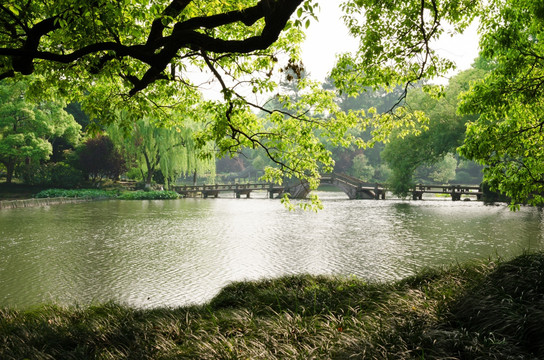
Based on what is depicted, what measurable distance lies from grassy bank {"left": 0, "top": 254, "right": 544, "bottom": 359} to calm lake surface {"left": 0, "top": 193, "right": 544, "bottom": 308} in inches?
90.4

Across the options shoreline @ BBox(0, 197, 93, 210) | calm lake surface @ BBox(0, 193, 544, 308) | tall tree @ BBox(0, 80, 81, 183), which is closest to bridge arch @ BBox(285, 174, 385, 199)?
calm lake surface @ BBox(0, 193, 544, 308)

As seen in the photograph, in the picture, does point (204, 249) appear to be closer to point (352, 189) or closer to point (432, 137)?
point (432, 137)

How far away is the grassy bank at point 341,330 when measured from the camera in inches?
136

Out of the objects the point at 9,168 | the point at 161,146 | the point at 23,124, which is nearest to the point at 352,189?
the point at 161,146

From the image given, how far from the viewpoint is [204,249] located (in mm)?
13867

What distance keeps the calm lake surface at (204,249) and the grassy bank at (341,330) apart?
2297mm

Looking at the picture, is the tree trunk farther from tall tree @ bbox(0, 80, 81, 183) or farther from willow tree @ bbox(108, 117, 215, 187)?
willow tree @ bbox(108, 117, 215, 187)

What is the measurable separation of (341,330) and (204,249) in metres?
10.2

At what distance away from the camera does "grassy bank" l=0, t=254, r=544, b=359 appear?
3.45 meters

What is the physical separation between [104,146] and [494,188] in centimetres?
3635

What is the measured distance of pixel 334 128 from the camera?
26.3ft

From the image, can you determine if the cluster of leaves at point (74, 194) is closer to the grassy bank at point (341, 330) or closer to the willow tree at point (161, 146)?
the willow tree at point (161, 146)

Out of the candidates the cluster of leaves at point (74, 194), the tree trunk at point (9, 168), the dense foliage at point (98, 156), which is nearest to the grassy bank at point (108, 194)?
the cluster of leaves at point (74, 194)

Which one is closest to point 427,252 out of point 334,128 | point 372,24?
point 334,128
